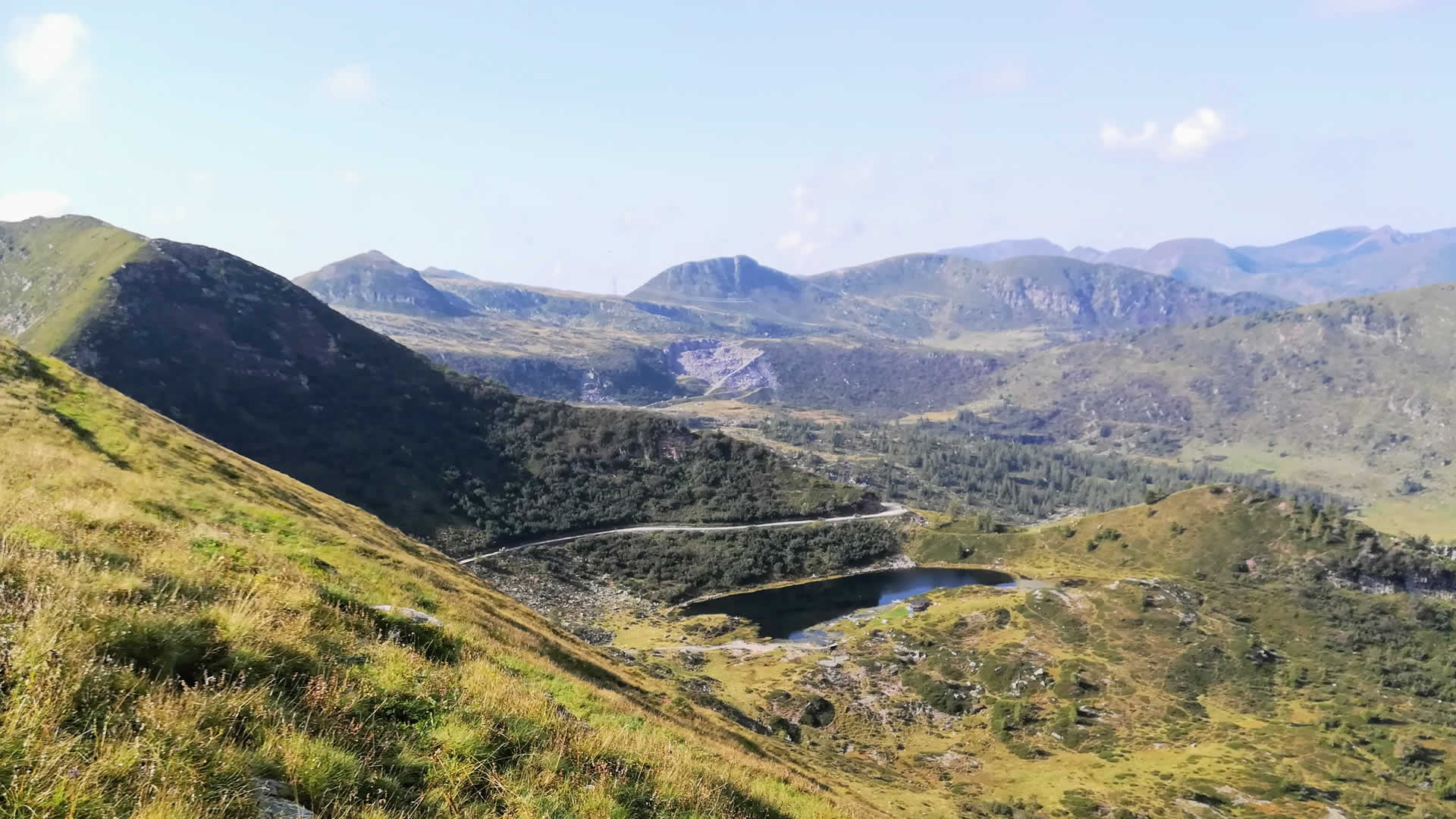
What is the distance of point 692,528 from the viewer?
538 ft

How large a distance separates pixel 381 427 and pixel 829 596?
114 meters

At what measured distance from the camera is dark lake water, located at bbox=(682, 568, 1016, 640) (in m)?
130

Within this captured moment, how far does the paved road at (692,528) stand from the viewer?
143625 mm

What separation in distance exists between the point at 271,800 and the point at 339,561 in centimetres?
2097

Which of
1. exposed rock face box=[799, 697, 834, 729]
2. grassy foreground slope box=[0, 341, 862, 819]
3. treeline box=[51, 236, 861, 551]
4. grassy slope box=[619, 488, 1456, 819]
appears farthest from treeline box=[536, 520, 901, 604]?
grassy foreground slope box=[0, 341, 862, 819]

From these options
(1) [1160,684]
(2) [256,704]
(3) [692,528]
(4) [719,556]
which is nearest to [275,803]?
(2) [256,704]

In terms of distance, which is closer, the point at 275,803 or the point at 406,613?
the point at 275,803

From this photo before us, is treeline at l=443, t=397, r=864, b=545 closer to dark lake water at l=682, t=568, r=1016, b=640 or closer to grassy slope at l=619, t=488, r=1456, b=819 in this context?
dark lake water at l=682, t=568, r=1016, b=640

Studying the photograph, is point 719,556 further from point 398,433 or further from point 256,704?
point 256,704

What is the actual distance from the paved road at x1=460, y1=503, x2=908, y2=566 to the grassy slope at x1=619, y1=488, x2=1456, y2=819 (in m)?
37.6

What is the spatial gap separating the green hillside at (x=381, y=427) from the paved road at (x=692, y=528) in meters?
3.82

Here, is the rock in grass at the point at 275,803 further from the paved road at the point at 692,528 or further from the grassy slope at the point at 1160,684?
the paved road at the point at 692,528

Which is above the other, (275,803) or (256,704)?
(256,704)

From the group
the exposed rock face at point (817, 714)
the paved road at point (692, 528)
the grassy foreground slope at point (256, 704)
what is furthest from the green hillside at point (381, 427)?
the grassy foreground slope at point (256, 704)
